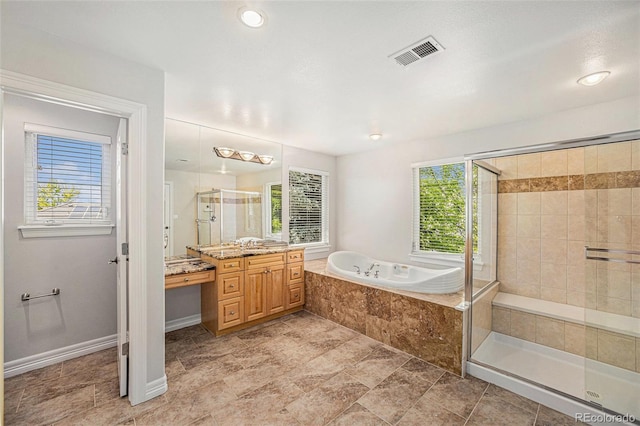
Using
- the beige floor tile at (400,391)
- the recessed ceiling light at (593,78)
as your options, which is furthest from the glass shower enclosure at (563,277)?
the recessed ceiling light at (593,78)

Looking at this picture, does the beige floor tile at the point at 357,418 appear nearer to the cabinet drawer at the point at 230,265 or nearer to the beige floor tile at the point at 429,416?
the beige floor tile at the point at 429,416

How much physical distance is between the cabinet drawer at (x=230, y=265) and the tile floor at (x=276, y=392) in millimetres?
789

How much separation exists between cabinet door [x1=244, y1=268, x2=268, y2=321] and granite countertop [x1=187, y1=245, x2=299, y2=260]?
9.1 inches

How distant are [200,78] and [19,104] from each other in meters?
1.67

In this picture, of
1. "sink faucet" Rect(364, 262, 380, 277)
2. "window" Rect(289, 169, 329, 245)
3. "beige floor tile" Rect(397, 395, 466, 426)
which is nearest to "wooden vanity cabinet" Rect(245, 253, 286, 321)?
"window" Rect(289, 169, 329, 245)

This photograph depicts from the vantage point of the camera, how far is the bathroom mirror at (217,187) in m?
3.14

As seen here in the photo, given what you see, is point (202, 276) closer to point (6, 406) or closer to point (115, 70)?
point (6, 406)

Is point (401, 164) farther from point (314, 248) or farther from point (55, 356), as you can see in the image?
point (55, 356)

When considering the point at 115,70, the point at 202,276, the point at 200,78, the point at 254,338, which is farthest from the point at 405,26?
the point at 254,338

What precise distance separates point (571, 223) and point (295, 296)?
330cm

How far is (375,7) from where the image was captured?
4.65 ft

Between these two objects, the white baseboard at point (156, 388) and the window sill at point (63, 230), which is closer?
the white baseboard at point (156, 388)

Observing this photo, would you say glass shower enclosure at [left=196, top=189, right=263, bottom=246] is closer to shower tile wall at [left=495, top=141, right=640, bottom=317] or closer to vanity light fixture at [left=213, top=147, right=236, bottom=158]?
vanity light fixture at [left=213, top=147, right=236, bottom=158]

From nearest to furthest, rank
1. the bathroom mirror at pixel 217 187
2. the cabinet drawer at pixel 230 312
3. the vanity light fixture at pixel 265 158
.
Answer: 1. the cabinet drawer at pixel 230 312
2. the bathroom mirror at pixel 217 187
3. the vanity light fixture at pixel 265 158
